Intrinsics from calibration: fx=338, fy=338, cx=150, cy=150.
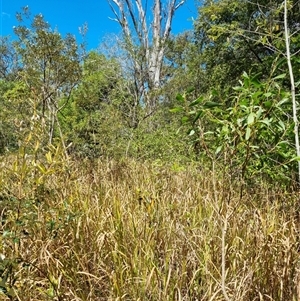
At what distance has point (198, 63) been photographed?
1092 cm

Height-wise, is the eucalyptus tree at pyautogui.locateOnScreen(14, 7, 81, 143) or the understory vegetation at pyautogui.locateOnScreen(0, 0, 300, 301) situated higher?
the eucalyptus tree at pyautogui.locateOnScreen(14, 7, 81, 143)

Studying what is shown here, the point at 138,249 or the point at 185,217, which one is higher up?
the point at 185,217

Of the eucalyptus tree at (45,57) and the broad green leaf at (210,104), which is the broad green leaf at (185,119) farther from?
the eucalyptus tree at (45,57)

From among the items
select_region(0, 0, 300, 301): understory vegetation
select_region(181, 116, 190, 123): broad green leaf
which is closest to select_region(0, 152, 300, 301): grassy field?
select_region(0, 0, 300, 301): understory vegetation

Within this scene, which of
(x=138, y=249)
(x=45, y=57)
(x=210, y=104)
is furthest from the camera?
(x=45, y=57)

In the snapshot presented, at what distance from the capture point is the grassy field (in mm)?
1335

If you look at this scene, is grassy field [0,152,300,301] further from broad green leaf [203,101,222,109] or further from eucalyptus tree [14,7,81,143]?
eucalyptus tree [14,7,81,143]

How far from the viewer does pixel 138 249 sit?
165cm

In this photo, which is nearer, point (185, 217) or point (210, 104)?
point (210, 104)

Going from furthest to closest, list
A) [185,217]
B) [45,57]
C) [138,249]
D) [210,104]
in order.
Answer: [45,57]
[185,217]
[138,249]
[210,104]

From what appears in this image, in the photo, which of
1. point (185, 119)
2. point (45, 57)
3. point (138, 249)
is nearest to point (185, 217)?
point (138, 249)

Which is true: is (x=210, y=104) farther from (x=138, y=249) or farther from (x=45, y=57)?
(x=45, y=57)

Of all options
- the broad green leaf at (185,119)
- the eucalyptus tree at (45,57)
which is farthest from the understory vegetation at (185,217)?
the eucalyptus tree at (45,57)

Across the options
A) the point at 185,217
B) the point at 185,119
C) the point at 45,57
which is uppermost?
the point at 45,57
